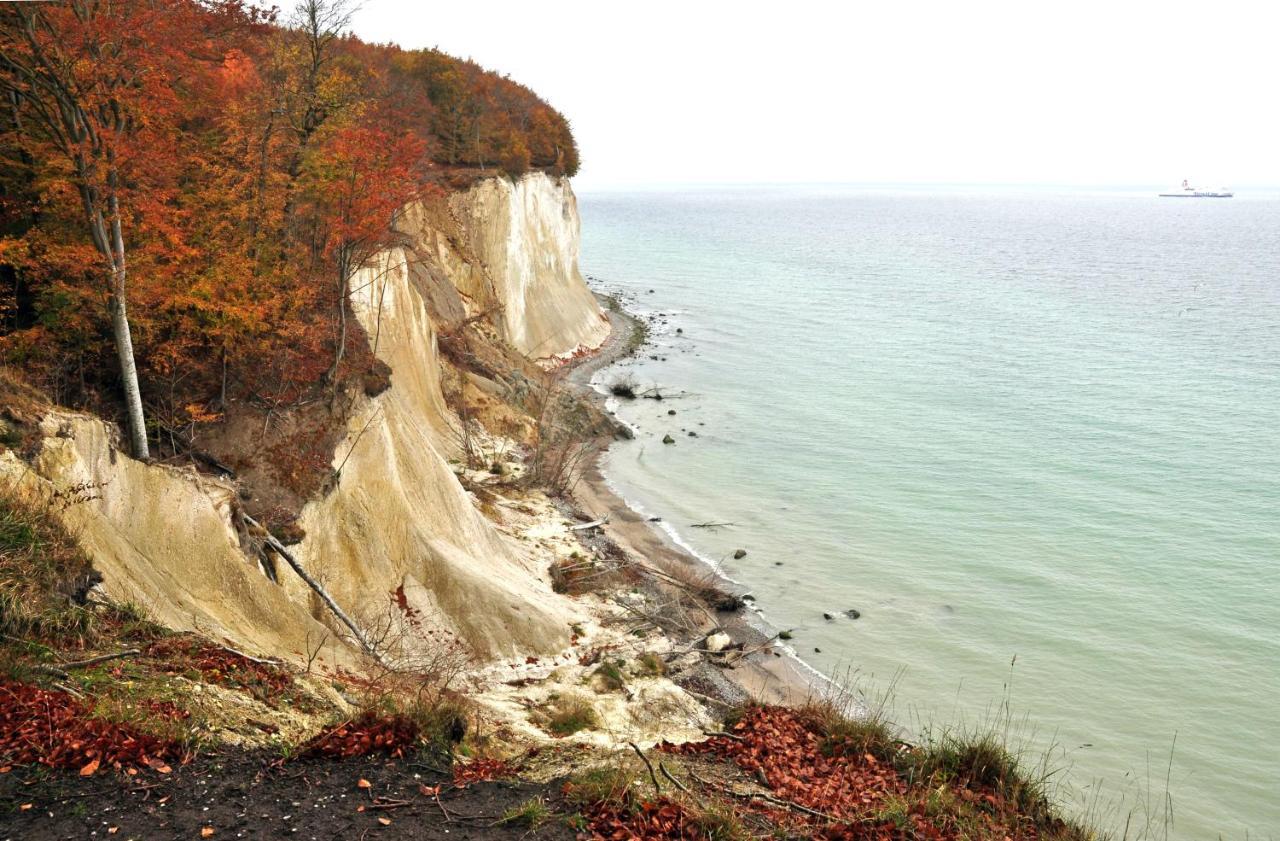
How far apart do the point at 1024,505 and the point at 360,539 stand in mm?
26179

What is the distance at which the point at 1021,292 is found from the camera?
3329 inches

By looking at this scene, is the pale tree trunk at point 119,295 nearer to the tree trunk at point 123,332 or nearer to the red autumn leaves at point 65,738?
the tree trunk at point 123,332

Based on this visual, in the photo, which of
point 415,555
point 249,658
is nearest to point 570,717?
point 415,555

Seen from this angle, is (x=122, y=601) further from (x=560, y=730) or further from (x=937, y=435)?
(x=937, y=435)

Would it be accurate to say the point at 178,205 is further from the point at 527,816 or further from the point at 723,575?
the point at 723,575

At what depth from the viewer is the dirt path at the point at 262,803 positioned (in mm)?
7637

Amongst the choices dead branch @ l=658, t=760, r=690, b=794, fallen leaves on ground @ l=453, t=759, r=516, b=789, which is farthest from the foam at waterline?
fallen leaves on ground @ l=453, t=759, r=516, b=789

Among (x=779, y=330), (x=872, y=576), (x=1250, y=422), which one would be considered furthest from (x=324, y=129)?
(x=779, y=330)

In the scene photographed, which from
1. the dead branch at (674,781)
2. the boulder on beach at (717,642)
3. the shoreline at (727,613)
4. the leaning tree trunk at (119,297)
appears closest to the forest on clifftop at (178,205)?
the leaning tree trunk at (119,297)

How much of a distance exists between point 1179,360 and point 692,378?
105 ft

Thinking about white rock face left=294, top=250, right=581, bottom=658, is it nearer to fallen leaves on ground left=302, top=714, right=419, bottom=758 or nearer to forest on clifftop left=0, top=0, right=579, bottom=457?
forest on clifftop left=0, top=0, right=579, bottom=457

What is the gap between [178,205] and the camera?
1766 cm

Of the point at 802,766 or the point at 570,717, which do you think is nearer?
the point at 802,766

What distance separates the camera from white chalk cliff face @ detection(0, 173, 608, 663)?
469 inches
